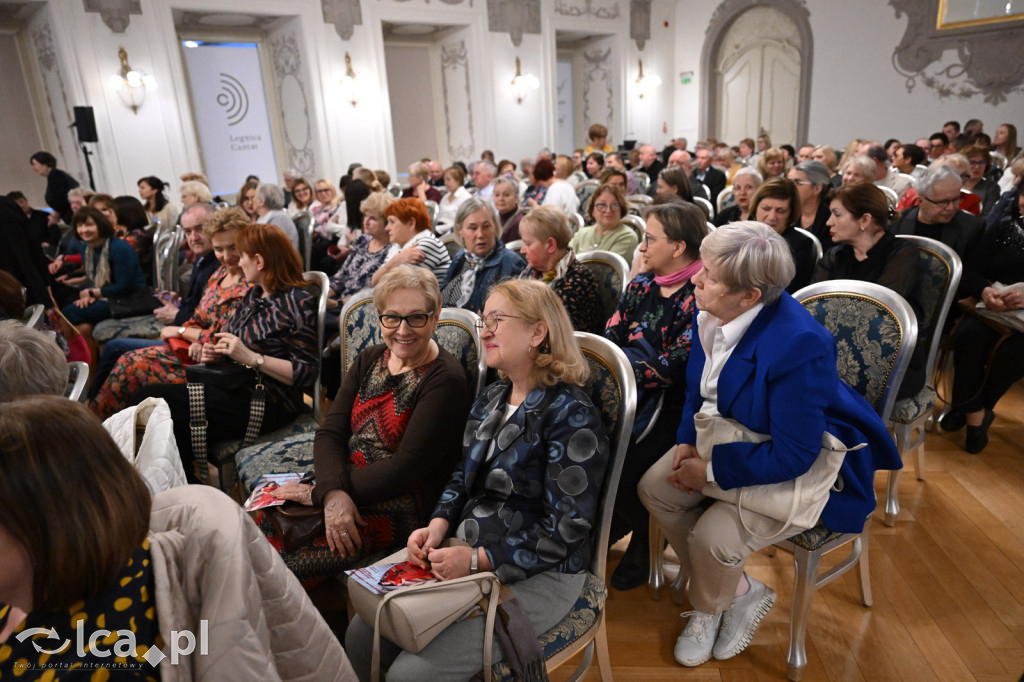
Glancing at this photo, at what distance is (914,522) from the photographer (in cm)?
238

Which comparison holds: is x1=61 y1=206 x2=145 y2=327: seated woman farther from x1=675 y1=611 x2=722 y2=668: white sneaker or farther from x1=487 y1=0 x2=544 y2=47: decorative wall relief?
x1=487 y1=0 x2=544 y2=47: decorative wall relief

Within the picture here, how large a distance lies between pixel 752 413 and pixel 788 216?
69.5 inches

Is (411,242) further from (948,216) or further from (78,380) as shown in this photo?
(948,216)

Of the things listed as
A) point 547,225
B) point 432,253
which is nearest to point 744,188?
point 547,225

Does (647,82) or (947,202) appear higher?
(647,82)

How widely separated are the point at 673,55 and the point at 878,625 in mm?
13469

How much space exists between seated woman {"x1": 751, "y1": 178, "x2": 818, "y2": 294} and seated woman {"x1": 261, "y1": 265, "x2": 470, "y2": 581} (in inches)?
73.5

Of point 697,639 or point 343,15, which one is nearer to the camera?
point 697,639

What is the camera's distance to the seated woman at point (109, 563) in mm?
728

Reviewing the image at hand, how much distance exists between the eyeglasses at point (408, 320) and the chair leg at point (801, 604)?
1.21 meters

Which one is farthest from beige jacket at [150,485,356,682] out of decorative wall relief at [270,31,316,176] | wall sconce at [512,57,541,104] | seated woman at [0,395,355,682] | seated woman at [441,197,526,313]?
wall sconce at [512,57,541,104]

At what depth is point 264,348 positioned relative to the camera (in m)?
2.48

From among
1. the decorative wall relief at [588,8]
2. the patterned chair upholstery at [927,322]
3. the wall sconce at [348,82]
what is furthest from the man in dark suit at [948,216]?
the decorative wall relief at [588,8]

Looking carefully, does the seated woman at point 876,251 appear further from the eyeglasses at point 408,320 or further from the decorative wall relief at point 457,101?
the decorative wall relief at point 457,101
